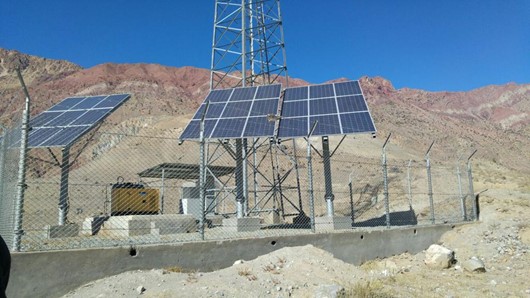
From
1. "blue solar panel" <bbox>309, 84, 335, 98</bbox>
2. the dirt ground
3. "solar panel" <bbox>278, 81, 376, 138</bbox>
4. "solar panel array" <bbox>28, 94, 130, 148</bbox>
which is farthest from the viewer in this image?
"blue solar panel" <bbox>309, 84, 335, 98</bbox>

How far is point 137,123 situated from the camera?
74.1m

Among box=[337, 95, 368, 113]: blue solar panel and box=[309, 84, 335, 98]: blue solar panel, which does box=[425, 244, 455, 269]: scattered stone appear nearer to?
box=[337, 95, 368, 113]: blue solar panel

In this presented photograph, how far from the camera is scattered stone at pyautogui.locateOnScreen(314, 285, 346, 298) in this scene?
670 cm

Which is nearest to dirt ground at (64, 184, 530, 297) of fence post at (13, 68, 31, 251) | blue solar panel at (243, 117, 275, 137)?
fence post at (13, 68, 31, 251)

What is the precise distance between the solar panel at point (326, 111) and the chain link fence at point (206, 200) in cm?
102

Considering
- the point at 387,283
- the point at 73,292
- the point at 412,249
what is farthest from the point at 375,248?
the point at 73,292

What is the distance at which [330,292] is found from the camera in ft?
22.2

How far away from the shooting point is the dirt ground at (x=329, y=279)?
691cm

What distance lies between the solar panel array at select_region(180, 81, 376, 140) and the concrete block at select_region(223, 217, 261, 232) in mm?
2442

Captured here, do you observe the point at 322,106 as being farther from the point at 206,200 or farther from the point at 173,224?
the point at 206,200

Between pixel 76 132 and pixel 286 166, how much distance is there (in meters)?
35.9

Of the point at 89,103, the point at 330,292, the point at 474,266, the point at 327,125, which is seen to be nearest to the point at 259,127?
the point at 327,125

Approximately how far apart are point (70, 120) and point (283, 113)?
7.36 metres

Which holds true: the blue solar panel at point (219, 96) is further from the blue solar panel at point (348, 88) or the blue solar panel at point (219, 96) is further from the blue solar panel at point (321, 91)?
the blue solar panel at point (348, 88)
